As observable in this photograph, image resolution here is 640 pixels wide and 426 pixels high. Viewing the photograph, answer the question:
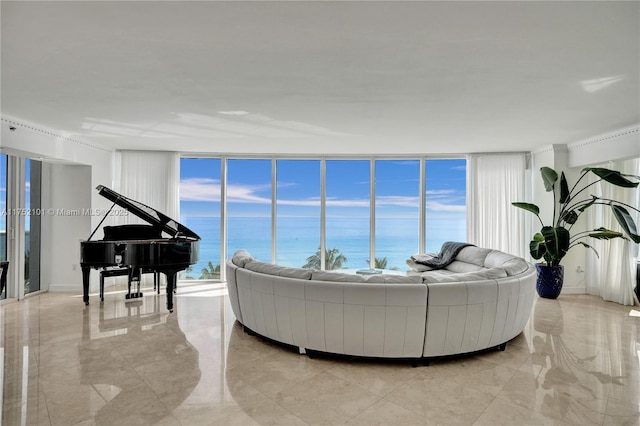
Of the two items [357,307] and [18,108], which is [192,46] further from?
[18,108]

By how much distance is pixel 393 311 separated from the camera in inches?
116

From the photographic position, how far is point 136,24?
2096 millimetres

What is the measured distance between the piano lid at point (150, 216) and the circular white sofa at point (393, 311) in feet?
7.35

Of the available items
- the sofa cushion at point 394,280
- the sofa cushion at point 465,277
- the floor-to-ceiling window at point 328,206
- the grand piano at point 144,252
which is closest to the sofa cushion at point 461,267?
the sofa cushion at point 465,277

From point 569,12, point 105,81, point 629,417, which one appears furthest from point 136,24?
point 629,417

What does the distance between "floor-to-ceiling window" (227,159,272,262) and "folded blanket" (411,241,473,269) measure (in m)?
5.53

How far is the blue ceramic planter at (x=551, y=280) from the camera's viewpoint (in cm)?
535

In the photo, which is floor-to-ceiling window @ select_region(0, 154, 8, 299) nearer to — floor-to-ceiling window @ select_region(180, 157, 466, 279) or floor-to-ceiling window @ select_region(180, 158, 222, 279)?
floor-to-ceiling window @ select_region(180, 157, 466, 279)

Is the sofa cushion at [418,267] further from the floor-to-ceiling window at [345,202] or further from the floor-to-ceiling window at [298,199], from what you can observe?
the floor-to-ceiling window at [345,202]

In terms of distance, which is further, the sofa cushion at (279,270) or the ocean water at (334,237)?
the ocean water at (334,237)

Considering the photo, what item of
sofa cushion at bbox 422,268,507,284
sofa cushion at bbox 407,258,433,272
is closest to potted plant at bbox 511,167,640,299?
sofa cushion at bbox 407,258,433,272

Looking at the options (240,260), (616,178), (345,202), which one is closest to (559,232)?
(616,178)

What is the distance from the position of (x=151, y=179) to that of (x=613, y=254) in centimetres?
800

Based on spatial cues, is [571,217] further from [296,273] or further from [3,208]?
[3,208]
